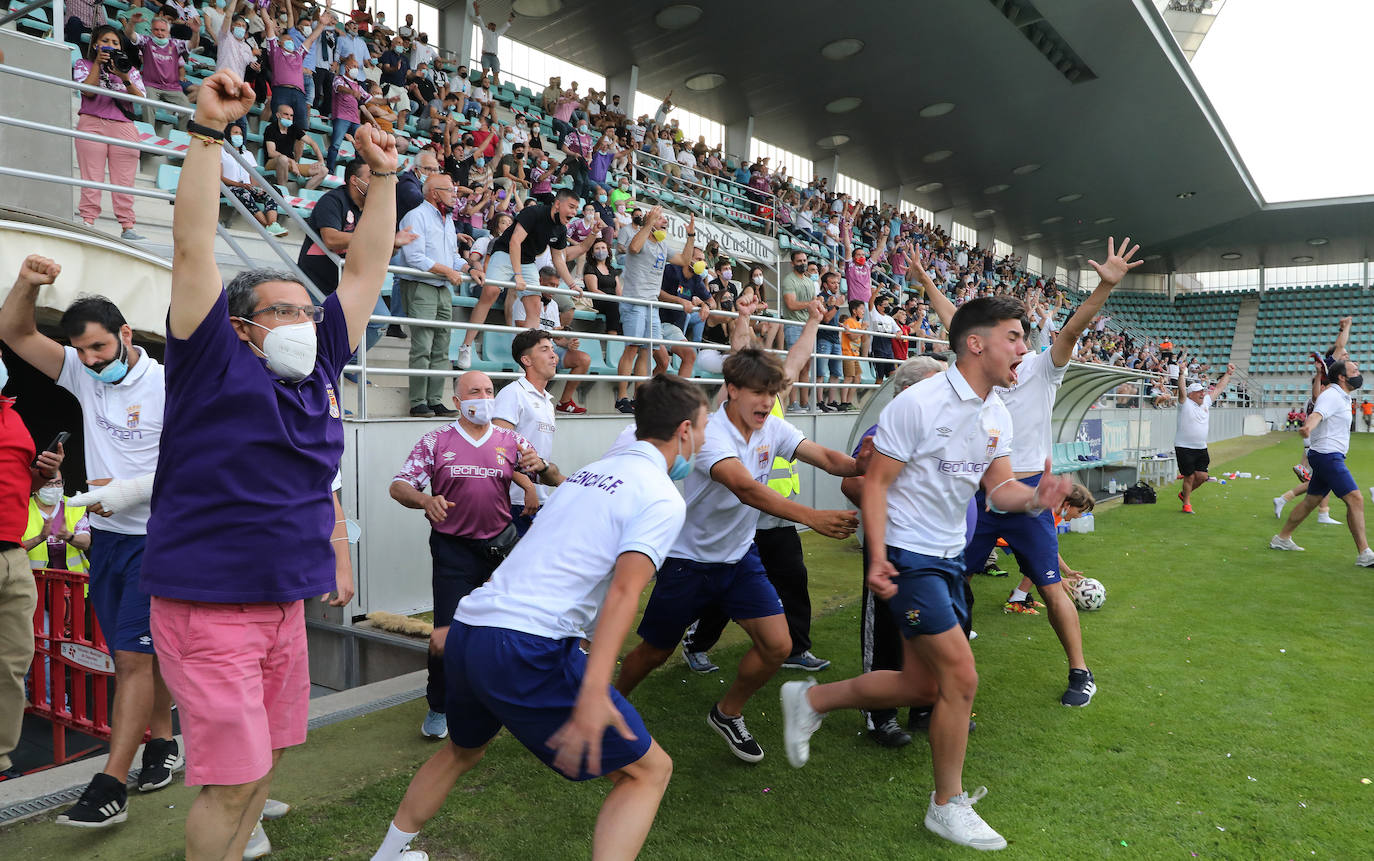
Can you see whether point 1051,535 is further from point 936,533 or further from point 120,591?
point 120,591

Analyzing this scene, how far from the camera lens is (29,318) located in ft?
10.8

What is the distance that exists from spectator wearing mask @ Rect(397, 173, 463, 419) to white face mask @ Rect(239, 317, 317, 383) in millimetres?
4975

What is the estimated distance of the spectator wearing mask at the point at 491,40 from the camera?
1862 cm

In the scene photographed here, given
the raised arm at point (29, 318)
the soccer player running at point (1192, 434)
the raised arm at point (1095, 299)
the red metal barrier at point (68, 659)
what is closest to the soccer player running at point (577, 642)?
the raised arm at point (29, 318)

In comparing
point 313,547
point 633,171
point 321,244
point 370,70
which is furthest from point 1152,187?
point 313,547

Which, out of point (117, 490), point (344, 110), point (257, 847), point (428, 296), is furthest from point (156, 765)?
point (344, 110)

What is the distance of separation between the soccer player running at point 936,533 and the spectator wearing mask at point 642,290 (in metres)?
5.72

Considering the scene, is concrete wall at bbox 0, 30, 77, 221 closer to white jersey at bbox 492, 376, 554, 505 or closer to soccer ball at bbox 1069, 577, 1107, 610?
white jersey at bbox 492, 376, 554, 505

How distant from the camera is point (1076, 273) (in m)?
52.5

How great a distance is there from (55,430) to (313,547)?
22.5 feet

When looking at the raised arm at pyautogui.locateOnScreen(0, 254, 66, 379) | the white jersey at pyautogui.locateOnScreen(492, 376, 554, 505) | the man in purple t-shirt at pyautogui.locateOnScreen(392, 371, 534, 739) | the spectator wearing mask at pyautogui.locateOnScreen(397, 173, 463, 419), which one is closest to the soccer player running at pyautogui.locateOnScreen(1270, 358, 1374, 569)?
the white jersey at pyautogui.locateOnScreen(492, 376, 554, 505)

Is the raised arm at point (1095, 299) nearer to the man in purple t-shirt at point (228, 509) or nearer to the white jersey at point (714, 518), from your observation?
the white jersey at point (714, 518)

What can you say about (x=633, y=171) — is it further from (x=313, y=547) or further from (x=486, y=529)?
(x=313, y=547)

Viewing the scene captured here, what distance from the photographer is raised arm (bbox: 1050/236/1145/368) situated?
417cm
